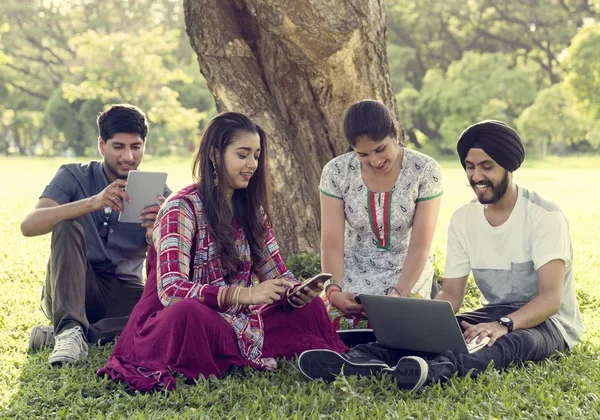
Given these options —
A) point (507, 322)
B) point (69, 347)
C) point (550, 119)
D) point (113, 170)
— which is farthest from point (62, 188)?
point (550, 119)

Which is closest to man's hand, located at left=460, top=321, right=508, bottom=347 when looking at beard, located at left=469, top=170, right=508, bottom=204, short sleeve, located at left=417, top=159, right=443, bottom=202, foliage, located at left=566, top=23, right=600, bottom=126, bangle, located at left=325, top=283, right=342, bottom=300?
beard, located at left=469, top=170, right=508, bottom=204

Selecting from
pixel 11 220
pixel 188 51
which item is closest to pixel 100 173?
pixel 11 220

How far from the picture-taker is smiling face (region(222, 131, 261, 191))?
418 centimetres

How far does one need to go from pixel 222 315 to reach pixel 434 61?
41.0 m

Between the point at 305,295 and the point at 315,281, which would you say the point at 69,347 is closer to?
the point at 305,295

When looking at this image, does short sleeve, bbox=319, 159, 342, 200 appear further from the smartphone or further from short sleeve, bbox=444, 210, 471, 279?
the smartphone

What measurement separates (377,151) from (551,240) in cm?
106

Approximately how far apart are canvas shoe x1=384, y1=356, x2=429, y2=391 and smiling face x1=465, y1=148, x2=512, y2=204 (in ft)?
3.09

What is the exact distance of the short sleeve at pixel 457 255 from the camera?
14.4 ft

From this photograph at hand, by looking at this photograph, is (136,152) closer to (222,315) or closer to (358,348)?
(222,315)

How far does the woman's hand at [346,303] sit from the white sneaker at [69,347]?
1405 millimetres

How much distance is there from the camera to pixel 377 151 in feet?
15.1

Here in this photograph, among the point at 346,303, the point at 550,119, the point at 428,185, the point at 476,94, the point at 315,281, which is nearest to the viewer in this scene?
the point at 315,281

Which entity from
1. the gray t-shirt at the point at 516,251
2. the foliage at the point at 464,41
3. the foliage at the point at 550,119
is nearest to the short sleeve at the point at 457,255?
the gray t-shirt at the point at 516,251
